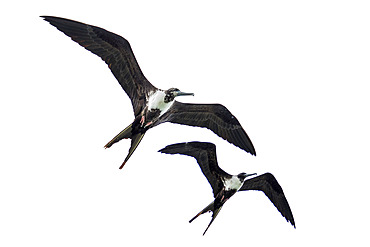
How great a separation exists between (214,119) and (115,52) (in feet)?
7.58

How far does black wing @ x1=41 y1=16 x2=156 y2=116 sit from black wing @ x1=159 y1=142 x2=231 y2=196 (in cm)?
112

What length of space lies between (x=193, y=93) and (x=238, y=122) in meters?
1.25

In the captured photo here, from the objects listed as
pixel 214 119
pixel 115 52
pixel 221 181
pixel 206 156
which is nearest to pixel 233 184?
pixel 221 181

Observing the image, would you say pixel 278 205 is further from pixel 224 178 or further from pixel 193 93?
pixel 193 93

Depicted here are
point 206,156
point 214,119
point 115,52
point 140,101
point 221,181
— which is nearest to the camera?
point 115,52

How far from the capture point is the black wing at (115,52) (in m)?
12.8

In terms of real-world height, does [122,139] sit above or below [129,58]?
below

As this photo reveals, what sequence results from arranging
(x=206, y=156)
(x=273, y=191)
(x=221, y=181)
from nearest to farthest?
(x=206, y=156), (x=221, y=181), (x=273, y=191)

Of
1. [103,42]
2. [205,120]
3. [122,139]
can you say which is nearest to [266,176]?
[205,120]

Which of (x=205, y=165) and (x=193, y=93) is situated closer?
(x=193, y=93)

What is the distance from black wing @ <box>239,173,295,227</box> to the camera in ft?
48.8

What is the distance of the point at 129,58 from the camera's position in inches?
522

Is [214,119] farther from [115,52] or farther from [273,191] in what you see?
[115,52]

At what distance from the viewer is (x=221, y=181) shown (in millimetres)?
14461
